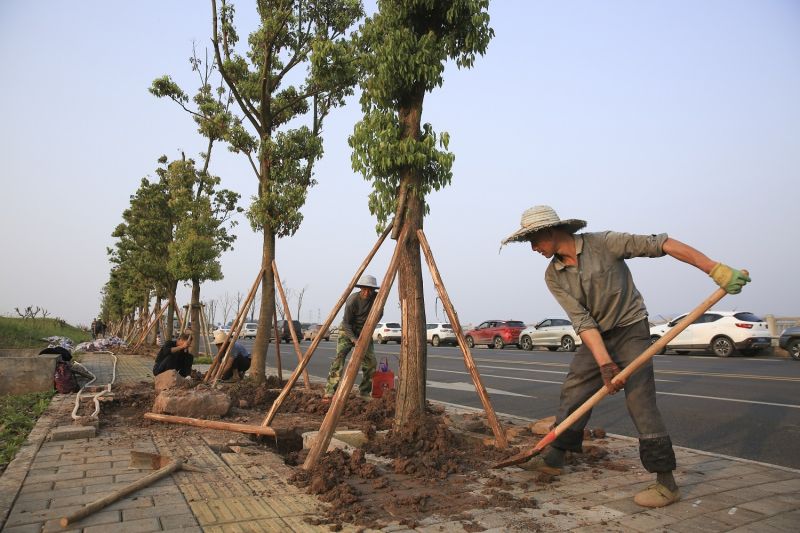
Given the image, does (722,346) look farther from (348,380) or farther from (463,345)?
(348,380)

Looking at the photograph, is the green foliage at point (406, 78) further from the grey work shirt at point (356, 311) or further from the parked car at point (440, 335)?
the parked car at point (440, 335)

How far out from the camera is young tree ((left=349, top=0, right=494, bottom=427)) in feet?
17.9

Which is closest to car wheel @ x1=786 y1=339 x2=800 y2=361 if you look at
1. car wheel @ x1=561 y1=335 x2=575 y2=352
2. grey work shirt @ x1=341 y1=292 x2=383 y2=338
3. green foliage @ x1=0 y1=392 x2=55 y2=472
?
car wheel @ x1=561 y1=335 x2=575 y2=352

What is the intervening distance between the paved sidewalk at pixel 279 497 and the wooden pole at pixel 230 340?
14.7 feet

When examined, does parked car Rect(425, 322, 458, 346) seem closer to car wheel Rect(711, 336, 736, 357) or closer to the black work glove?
car wheel Rect(711, 336, 736, 357)

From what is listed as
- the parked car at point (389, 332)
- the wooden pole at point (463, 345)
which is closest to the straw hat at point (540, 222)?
the wooden pole at point (463, 345)

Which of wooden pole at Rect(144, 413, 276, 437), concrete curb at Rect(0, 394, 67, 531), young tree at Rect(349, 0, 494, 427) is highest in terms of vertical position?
young tree at Rect(349, 0, 494, 427)

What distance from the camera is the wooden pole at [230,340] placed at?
942 centimetres

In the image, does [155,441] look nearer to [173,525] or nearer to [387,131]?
[173,525]

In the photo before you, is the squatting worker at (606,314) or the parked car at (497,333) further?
the parked car at (497,333)

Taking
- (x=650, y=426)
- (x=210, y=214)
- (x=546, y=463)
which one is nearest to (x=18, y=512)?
(x=546, y=463)

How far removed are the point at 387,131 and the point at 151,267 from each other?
17320 mm

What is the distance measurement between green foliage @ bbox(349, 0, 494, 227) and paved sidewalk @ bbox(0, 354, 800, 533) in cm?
287

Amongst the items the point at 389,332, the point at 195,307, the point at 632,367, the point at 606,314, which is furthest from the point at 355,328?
the point at 389,332
